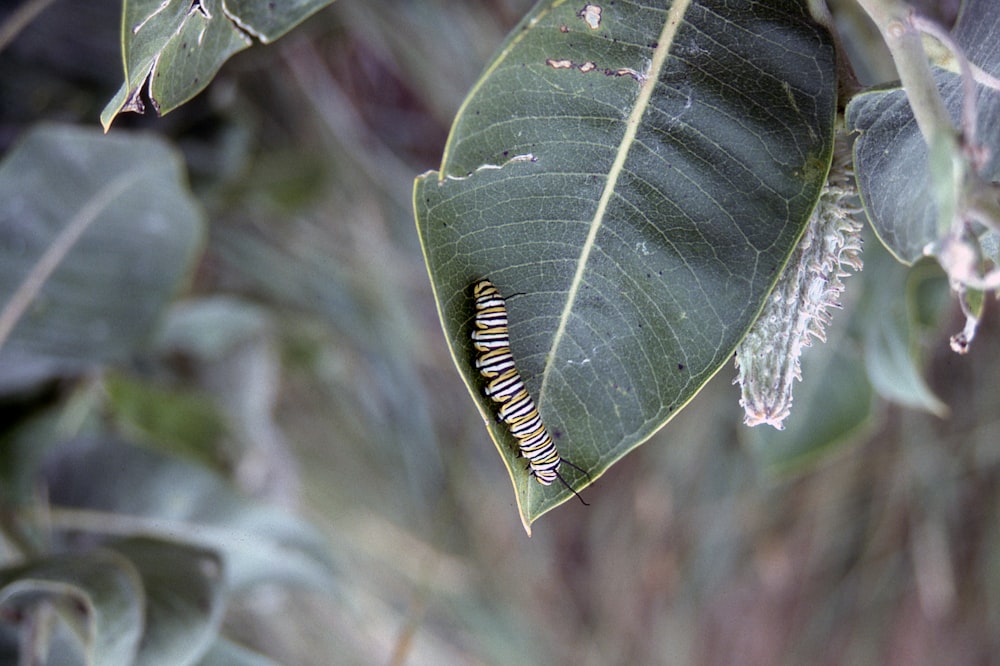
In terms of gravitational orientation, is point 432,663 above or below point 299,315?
below

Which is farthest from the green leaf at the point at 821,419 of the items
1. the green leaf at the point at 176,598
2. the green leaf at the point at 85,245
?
the green leaf at the point at 85,245

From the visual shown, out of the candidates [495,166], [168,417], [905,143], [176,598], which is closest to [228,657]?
[176,598]

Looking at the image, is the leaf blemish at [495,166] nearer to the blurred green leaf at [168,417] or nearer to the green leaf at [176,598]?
the green leaf at [176,598]

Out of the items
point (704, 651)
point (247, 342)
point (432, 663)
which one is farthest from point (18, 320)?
point (704, 651)

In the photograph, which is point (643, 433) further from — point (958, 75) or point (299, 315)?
point (299, 315)

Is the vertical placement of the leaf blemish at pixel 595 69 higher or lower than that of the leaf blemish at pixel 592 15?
lower
